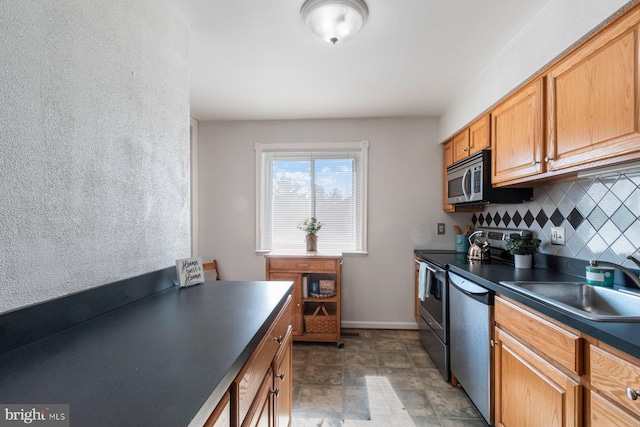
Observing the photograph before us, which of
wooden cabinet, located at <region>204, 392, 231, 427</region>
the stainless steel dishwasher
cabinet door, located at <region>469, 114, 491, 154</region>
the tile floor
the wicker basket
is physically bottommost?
the tile floor

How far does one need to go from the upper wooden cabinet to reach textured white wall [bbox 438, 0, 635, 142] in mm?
85

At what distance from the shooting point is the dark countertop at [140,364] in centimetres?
50

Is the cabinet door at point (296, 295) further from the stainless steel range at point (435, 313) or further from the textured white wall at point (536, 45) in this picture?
the textured white wall at point (536, 45)

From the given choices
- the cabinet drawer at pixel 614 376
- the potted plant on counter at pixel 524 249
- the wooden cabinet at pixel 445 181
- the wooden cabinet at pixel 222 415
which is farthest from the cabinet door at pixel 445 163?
the wooden cabinet at pixel 222 415

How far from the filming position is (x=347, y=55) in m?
1.91

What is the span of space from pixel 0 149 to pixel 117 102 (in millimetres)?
447

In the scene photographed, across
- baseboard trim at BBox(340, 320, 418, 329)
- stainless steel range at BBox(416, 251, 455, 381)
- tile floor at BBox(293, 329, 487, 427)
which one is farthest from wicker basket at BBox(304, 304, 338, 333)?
stainless steel range at BBox(416, 251, 455, 381)

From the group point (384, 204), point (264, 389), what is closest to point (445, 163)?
point (384, 204)

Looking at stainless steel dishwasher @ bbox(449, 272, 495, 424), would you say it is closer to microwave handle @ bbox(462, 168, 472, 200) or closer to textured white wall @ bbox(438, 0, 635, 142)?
microwave handle @ bbox(462, 168, 472, 200)

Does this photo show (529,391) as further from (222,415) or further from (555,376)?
(222,415)

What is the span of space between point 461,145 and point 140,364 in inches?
110

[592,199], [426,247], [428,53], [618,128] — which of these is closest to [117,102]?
[428,53]

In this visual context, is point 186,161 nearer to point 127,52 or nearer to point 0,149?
point 127,52

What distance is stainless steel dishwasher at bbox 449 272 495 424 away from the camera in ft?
5.32
